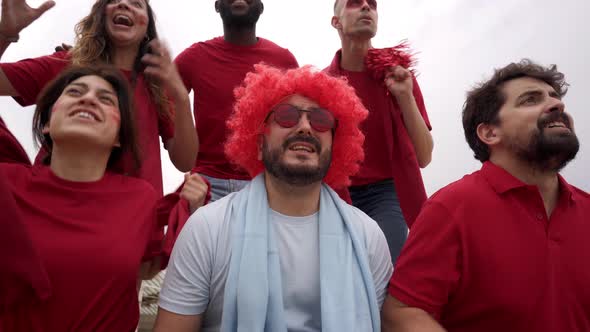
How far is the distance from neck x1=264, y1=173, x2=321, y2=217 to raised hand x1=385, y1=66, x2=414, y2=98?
4.38 feet

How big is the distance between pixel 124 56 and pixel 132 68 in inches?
4.8

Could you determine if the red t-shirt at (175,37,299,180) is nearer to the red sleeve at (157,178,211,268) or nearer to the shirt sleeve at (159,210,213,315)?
the red sleeve at (157,178,211,268)

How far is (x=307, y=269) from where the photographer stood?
307 cm

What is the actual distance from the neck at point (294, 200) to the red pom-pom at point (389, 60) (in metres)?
1.47

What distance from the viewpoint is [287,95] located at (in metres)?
3.69

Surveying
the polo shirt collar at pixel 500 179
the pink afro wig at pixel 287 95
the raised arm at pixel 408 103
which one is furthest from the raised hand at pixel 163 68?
the polo shirt collar at pixel 500 179

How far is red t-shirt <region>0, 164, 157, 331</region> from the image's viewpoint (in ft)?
8.45

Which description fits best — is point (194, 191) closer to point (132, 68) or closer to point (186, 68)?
point (132, 68)

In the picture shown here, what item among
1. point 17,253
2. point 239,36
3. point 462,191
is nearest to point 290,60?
point 239,36

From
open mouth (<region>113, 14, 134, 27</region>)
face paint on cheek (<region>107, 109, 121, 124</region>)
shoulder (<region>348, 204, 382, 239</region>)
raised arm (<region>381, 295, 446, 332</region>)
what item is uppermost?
open mouth (<region>113, 14, 134, 27</region>)

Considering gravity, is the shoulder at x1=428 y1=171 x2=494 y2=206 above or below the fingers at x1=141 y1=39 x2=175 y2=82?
below

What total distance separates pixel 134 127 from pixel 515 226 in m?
2.23

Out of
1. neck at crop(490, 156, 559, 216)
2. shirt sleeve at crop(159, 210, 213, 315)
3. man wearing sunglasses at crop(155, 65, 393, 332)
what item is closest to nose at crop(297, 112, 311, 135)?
man wearing sunglasses at crop(155, 65, 393, 332)

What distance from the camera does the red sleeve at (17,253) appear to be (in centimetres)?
247
